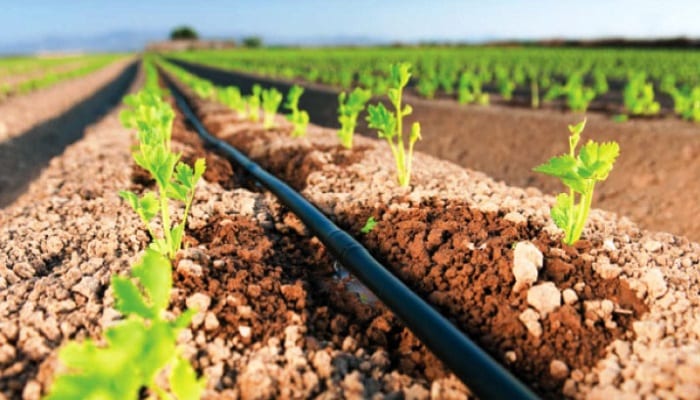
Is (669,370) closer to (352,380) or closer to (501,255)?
(501,255)

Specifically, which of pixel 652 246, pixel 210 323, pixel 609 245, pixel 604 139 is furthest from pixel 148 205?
pixel 604 139

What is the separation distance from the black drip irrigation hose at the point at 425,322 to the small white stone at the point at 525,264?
424 mm

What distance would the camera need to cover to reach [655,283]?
2248 mm

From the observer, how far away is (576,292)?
225 centimetres

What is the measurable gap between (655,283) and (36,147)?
353 inches

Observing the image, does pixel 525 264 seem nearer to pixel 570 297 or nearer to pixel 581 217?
pixel 570 297

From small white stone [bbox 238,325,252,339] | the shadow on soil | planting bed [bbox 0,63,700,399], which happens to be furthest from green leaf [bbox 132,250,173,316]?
the shadow on soil

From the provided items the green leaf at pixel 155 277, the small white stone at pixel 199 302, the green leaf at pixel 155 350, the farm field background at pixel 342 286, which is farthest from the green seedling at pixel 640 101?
the green leaf at pixel 155 350

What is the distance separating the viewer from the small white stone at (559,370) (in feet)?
6.17

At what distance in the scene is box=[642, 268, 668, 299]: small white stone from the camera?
87.7 inches

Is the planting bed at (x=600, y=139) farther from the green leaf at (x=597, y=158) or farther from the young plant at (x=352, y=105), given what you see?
the green leaf at (x=597, y=158)

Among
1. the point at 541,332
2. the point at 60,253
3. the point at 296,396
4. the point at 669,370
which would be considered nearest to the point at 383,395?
the point at 296,396

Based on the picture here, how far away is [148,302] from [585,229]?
2205 mm

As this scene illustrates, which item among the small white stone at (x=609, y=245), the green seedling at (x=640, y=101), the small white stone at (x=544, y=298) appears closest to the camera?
the small white stone at (x=544, y=298)
